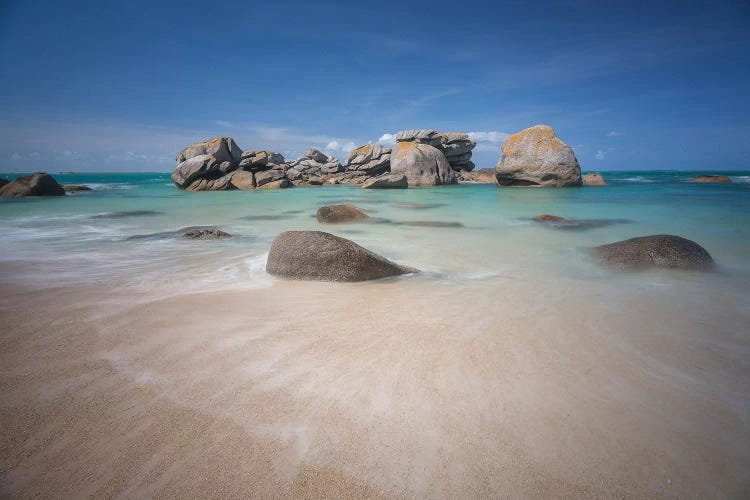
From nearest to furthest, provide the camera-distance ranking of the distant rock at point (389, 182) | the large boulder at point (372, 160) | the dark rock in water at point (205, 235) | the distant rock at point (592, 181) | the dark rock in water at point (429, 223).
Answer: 1. the dark rock in water at point (205, 235)
2. the dark rock in water at point (429, 223)
3. the distant rock at point (389, 182)
4. the distant rock at point (592, 181)
5. the large boulder at point (372, 160)

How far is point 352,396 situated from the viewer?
208cm

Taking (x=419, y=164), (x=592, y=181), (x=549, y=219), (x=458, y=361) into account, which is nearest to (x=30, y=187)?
(x=419, y=164)

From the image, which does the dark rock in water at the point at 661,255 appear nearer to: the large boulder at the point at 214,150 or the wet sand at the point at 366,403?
the wet sand at the point at 366,403

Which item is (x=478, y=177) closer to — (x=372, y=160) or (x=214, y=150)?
(x=372, y=160)

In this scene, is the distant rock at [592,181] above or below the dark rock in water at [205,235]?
above

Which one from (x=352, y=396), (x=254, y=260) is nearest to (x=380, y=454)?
(x=352, y=396)

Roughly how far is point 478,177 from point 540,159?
1177cm

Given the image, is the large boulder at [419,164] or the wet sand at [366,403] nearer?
the wet sand at [366,403]

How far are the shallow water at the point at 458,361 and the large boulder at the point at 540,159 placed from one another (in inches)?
860

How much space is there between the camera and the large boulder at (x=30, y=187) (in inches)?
776

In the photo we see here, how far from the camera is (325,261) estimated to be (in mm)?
4367

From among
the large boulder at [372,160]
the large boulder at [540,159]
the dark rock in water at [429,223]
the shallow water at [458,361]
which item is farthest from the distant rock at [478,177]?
the shallow water at [458,361]

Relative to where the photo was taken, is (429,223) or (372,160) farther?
(372,160)

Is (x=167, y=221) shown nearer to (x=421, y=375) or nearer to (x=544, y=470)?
(x=421, y=375)
